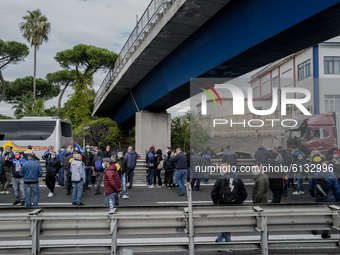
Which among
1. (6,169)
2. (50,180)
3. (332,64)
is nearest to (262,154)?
(50,180)

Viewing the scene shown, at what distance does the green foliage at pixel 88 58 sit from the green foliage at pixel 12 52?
38.6ft

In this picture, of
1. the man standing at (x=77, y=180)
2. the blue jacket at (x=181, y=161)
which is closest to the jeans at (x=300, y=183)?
the blue jacket at (x=181, y=161)

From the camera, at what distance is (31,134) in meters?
20.0

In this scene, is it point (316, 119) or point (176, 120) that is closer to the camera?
point (316, 119)

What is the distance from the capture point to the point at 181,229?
4.46m

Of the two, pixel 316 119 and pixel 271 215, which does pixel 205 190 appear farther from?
pixel 316 119

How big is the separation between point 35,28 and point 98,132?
29078 mm

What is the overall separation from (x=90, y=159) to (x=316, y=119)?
13.0m

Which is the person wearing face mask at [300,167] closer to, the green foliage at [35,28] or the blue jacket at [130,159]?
the blue jacket at [130,159]

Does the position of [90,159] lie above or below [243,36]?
below

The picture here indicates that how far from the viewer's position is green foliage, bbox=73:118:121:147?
29.9 m

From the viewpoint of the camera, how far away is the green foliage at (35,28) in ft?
155

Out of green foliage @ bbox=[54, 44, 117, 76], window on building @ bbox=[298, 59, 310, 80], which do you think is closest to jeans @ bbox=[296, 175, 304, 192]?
window on building @ bbox=[298, 59, 310, 80]

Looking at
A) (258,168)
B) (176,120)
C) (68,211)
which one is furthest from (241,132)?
(176,120)
